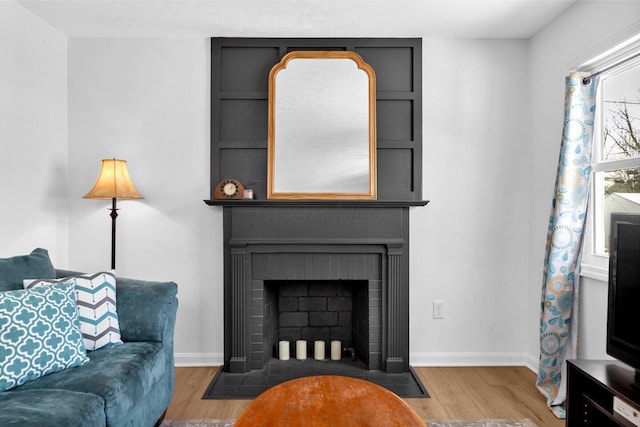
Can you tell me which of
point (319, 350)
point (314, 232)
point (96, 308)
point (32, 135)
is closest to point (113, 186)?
point (32, 135)

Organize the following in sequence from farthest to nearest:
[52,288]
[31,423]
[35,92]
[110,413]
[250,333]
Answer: [250,333]
[35,92]
[52,288]
[110,413]
[31,423]

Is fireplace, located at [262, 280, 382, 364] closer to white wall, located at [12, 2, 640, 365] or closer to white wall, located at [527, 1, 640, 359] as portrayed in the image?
white wall, located at [12, 2, 640, 365]

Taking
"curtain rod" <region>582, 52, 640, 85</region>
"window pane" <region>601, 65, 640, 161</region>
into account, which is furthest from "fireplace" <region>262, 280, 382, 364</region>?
"curtain rod" <region>582, 52, 640, 85</region>

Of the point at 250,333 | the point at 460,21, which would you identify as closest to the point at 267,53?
the point at 460,21

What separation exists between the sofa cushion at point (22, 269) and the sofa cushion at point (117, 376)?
489 mm

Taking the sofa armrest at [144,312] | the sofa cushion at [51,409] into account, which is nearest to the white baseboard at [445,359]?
the sofa armrest at [144,312]

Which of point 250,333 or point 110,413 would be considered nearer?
point 110,413

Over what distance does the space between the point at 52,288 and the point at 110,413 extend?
0.67 metres

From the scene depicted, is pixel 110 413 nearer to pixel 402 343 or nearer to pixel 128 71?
pixel 402 343

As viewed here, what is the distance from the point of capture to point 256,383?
2834mm

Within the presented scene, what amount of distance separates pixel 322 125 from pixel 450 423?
209 cm

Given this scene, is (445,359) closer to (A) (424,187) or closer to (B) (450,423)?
(B) (450,423)

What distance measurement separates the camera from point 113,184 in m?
2.83

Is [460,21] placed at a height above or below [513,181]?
above
